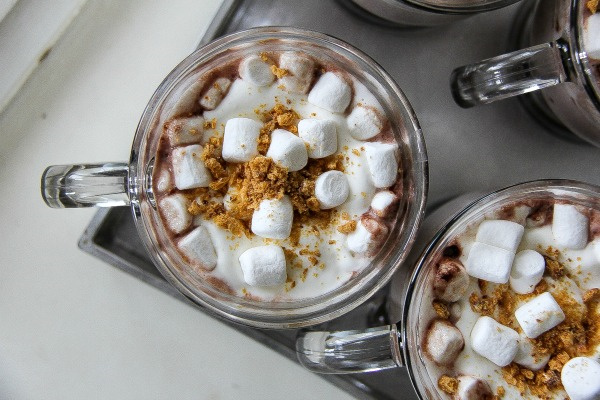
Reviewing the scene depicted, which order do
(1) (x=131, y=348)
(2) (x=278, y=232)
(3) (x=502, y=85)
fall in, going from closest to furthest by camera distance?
(2) (x=278, y=232)
(3) (x=502, y=85)
(1) (x=131, y=348)

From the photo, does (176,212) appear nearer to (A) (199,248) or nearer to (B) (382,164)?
(A) (199,248)

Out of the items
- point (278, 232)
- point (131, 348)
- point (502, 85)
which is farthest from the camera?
point (131, 348)

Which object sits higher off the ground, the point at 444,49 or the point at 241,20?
the point at 444,49

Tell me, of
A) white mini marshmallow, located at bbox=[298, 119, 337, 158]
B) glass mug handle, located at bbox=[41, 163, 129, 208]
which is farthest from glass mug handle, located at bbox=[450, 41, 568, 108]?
glass mug handle, located at bbox=[41, 163, 129, 208]

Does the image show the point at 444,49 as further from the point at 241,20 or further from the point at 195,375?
the point at 195,375

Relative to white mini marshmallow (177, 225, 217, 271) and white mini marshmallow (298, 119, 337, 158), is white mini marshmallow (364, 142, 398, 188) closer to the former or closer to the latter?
white mini marshmallow (298, 119, 337, 158)

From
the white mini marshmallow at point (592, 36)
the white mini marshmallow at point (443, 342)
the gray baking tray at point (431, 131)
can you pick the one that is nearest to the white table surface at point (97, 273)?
the gray baking tray at point (431, 131)

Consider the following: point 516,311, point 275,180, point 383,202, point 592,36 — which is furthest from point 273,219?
point 592,36

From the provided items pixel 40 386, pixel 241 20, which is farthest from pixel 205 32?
pixel 40 386
